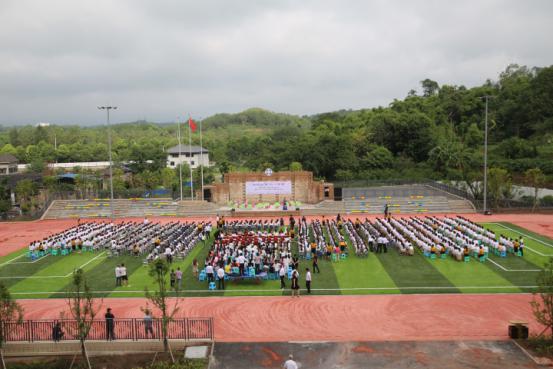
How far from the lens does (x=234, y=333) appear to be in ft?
59.6

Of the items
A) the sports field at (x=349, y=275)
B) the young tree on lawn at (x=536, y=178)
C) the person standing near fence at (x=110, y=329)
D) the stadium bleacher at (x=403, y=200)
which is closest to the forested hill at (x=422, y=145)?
the young tree on lawn at (x=536, y=178)

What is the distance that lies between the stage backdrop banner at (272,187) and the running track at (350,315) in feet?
92.7

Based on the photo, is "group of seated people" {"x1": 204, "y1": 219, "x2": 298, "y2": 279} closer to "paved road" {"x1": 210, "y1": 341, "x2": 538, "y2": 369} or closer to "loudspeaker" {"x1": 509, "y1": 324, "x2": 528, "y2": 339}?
"paved road" {"x1": 210, "y1": 341, "x2": 538, "y2": 369}

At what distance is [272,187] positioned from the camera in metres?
49.9

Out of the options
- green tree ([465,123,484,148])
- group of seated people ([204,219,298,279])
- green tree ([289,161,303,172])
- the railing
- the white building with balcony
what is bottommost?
the railing

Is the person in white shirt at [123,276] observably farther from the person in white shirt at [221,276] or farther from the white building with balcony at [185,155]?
the white building with balcony at [185,155]

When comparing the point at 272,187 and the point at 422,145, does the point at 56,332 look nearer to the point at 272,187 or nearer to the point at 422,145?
the point at 272,187

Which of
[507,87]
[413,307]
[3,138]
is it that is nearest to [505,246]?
[413,307]

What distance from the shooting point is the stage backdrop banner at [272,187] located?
4984cm

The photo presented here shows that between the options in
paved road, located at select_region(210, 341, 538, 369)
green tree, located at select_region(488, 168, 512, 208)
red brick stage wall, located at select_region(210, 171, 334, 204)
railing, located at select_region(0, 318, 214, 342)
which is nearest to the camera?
paved road, located at select_region(210, 341, 538, 369)

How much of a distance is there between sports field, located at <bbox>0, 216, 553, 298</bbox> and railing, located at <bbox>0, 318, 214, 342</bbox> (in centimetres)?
442

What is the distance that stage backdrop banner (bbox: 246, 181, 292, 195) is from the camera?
164 ft

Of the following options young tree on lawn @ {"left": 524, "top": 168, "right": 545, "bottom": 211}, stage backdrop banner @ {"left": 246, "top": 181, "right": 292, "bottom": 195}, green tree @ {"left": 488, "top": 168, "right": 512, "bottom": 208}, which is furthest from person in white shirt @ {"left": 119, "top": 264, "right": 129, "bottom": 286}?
young tree on lawn @ {"left": 524, "top": 168, "right": 545, "bottom": 211}

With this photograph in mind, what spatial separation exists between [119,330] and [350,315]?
9.01 metres
